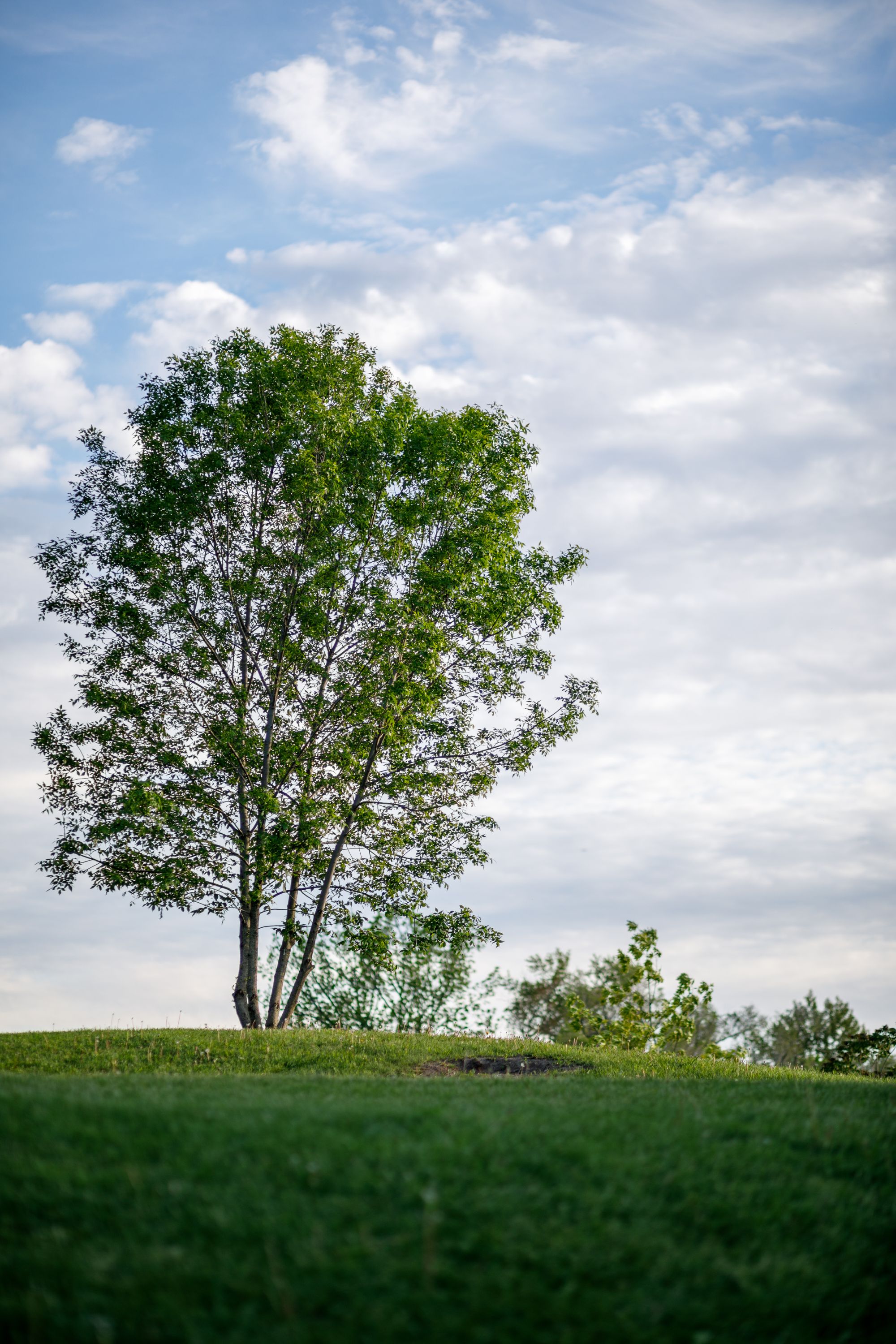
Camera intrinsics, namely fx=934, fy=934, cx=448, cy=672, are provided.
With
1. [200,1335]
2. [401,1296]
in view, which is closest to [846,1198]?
[401,1296]

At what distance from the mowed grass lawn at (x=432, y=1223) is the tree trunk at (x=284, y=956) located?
36.9 feet

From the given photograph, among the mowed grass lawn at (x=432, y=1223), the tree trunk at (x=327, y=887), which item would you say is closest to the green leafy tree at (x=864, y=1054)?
the tree trunk at (x=327, y=887)

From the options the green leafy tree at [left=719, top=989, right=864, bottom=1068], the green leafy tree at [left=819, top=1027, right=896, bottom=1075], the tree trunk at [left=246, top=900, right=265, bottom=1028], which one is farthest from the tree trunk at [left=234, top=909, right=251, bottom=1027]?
the green leafy tree at [left=719, top=989, right=864, bottom=1068]

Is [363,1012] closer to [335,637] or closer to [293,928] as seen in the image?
[293,928]

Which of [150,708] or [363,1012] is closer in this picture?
[150,708]

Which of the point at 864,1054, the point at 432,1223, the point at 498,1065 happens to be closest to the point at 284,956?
the point at 498,1065

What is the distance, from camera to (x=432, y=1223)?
432 cm

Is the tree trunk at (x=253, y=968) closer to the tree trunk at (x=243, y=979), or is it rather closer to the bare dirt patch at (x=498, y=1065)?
the tree trunk at (x=243, y=979)

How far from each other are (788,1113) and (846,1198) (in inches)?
76.3

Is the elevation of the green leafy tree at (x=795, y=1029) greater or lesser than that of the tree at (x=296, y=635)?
lesser

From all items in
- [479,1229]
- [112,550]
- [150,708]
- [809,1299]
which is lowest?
[809,1299]

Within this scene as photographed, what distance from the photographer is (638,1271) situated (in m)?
4.30

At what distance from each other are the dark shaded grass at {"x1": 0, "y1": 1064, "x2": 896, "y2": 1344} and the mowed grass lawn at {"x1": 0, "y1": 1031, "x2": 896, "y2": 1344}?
0.04 feet

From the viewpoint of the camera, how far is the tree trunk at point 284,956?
58.2ft
